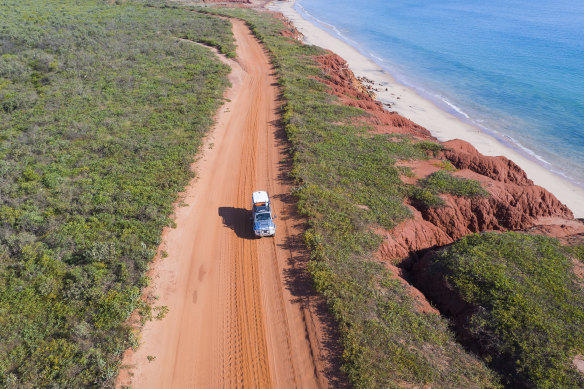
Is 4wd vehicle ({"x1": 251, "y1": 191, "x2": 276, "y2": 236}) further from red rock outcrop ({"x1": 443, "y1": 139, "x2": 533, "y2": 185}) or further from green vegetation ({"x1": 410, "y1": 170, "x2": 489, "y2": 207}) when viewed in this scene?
red rock outcrop ({"x1": 443, "y1": 139, "x2": 533, "y2": 185})

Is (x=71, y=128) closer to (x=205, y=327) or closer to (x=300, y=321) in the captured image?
(x=205, y=327)

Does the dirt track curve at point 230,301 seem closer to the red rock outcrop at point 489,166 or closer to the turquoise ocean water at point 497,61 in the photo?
the red rock outcrop at point 489,166

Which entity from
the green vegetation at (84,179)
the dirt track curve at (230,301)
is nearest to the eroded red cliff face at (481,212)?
the dirt track curve at (230,301)

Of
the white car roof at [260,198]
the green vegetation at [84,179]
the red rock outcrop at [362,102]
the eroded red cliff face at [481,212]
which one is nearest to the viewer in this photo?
the green vegetation at [84,179]

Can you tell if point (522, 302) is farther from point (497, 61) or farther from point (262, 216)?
point (497, 61)

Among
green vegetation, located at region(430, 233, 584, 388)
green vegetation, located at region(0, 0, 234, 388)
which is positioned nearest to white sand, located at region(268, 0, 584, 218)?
green vegetation, located at region(430, 233, 584, 388)
